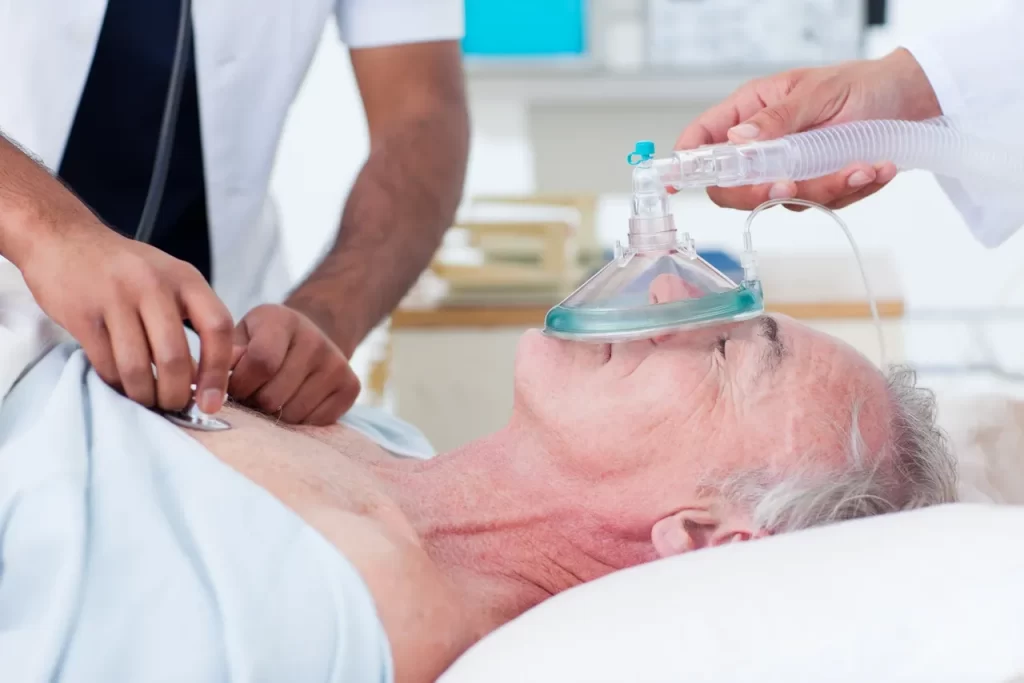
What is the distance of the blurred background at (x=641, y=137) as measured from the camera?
345cm

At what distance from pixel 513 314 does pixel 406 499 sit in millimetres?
1581

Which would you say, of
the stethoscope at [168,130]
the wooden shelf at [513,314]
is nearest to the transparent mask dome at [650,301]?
the stethoscope at [168,130]

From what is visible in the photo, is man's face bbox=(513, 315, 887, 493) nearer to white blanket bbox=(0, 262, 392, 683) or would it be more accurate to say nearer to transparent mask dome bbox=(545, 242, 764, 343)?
transparent mask dome bbox=(545, 242, 764, 343)

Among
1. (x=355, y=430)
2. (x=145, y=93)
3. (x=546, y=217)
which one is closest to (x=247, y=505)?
(x=355, y=430)

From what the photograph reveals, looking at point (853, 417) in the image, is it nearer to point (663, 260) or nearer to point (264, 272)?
point (663, 260)

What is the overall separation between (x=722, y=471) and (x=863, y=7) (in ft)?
9.65

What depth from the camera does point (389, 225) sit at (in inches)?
69.0

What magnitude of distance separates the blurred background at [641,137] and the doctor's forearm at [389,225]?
123cm

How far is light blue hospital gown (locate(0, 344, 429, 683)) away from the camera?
90 centimetres

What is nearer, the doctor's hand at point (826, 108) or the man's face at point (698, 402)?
the man's face at point (698, 402)

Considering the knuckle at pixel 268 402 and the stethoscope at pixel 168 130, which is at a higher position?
the stethoscope at pixel 168 130

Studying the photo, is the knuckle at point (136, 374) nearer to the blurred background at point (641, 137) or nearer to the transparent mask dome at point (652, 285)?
the transparent mask dome at point (652, 285)

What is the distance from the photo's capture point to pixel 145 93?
63.8 inches

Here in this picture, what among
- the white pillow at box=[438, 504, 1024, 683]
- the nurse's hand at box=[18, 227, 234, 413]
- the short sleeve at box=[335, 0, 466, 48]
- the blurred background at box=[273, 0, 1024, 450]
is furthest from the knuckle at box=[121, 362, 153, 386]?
the blurred background at box=[273, 0, 1024, 450]
